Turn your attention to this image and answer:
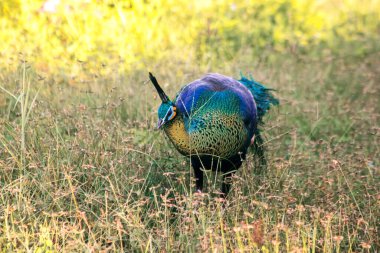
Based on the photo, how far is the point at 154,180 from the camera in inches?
152

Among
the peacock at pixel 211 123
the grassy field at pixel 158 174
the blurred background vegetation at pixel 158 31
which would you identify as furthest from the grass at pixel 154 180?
the blurred background vegetation at pixel 158 31

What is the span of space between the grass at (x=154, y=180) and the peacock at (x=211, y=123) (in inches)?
5.1

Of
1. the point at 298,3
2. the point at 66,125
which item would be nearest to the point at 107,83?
the point at 66,125

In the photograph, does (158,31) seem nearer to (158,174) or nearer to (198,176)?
(158,174)

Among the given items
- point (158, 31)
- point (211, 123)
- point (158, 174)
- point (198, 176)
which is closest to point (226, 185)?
point (198, 176)

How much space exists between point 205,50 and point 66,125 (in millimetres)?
2260

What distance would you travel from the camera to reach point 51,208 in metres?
3.31

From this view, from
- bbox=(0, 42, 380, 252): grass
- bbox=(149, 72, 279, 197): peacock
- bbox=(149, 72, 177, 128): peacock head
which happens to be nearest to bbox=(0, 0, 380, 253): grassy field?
bbox=(0, 42, 380, 252): grass

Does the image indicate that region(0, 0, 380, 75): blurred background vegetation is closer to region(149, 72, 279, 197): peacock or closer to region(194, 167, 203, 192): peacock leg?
region(149, 72, 279, 197): peacock

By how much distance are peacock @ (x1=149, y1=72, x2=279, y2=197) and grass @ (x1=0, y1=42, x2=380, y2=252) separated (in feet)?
0.42

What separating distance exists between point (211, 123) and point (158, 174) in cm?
64

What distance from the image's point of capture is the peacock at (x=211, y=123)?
3.38 metres

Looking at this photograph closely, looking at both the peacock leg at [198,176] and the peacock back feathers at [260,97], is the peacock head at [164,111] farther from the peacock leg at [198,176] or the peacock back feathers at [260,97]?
the peacock back feathers at [260,97]

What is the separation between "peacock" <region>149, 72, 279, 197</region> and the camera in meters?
3.38
